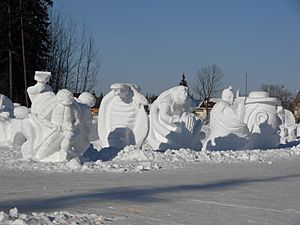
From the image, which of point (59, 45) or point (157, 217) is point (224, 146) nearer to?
point (157, 217)

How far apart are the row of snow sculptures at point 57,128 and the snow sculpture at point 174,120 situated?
13.4ft

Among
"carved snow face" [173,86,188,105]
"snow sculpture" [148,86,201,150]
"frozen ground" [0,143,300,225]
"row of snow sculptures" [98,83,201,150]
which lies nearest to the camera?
"frozen ground" [0,143,300,225]

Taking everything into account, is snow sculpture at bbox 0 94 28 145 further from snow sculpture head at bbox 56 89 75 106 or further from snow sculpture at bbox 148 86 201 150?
snow sculpture head at bbox 56 89 75 106

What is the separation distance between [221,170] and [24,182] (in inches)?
200

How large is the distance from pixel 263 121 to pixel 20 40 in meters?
23.9

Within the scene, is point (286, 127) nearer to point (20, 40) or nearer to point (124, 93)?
point (124, 93)

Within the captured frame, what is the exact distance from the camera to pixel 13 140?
21578mm

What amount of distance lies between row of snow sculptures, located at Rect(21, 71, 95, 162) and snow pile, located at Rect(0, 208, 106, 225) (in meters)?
7.47

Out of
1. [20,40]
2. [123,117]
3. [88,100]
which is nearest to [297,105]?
[20,40]

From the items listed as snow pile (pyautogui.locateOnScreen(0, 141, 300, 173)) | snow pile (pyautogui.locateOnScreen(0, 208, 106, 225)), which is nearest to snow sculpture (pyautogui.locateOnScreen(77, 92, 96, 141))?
snow pile (pyautogui.locateOnScreen(0, 141, 300, 173))

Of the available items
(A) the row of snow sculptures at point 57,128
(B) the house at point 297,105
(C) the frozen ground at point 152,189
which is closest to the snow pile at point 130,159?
(C) the frozen ground at point 152,189

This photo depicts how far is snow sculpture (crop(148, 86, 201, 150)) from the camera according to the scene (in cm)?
1981

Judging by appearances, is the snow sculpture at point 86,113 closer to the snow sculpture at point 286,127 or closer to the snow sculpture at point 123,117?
the snow sculpture at point 123,117

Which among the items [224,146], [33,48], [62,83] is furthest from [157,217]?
[62,83]
